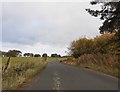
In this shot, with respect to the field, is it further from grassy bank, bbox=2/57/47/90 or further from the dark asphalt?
the dark asphalt

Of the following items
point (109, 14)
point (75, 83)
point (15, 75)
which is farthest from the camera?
point (109, 14)

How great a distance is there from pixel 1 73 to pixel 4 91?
6.24m

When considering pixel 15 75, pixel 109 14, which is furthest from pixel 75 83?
pixel 109 14

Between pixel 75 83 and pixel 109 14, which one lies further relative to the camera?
pixel 109 14

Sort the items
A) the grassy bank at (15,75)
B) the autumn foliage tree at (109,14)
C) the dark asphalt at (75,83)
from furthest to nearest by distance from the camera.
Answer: the autumn foliage tree at (109,14), the grassy bank at (15,75), the dark asphalt at (75,83)

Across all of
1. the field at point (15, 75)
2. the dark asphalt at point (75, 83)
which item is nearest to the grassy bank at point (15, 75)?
the field at point (15, 75)

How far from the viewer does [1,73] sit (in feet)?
68.7

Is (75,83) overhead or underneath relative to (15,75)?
underneath

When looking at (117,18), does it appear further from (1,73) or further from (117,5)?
(1,73)

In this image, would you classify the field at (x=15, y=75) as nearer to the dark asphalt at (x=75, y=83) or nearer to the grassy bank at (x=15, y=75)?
the grassy bank at (x=15, y=75)

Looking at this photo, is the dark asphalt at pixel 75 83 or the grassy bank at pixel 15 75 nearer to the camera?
the dark asphalt at pixel 75 83

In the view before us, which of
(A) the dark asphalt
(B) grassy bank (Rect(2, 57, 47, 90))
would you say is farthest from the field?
(A) the dark asphalt

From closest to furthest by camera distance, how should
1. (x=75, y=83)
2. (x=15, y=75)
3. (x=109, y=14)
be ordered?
(x=75, y=83) < (x=15, y=75) < (x=109, y=14)

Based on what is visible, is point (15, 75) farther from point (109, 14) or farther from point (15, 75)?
point (109, 14)
